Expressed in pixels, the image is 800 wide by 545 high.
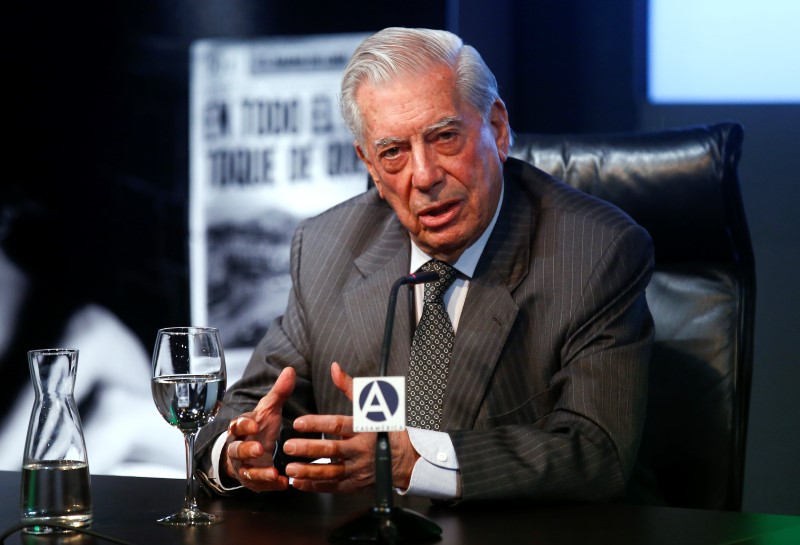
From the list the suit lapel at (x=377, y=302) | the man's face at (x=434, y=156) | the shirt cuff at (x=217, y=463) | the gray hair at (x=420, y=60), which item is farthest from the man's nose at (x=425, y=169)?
the shirt cuff at (x=217, y=463)

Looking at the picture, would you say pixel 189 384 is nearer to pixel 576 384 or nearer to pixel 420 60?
pixel 576 384

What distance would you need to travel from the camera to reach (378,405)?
1.35 meters

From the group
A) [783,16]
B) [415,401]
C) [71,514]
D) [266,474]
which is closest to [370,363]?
[415,401]

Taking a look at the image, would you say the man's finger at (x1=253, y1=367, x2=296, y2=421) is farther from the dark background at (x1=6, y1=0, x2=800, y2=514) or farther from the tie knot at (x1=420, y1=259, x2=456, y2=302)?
the dark background at (x1=6, y1=0, x2=800, y2=514)

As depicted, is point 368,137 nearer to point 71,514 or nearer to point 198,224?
point 71,514

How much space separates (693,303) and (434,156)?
0.68 meters

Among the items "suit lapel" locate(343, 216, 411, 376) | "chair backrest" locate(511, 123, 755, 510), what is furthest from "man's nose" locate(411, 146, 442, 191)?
"chair backrest" locate(511, 123, 755, 510)

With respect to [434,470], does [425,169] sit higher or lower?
higher

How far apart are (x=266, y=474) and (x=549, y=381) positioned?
2.11 ft

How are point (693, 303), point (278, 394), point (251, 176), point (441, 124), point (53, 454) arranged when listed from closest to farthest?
point (53, 454)
point (278, 394)
point (441, 124)
point (693, 303)
point (251, 176)

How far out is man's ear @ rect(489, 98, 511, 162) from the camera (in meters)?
2.16

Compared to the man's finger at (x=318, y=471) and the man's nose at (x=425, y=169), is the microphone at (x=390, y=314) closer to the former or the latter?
the man's finger at (x=318, y=471)

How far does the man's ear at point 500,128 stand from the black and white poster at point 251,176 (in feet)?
3.61

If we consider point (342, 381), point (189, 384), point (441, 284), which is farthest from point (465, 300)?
point (189, 384)
